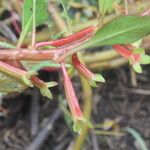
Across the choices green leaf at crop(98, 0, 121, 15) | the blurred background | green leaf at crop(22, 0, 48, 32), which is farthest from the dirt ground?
green leaf at crop(98, 0, 121, 15)

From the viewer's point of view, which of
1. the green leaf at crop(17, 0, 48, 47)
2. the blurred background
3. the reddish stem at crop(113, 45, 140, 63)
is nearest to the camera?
the reddish stem at crop(113, 45, 140, 63)

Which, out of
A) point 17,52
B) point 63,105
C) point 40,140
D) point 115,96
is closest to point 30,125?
point 40,140

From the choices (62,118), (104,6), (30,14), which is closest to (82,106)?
(62,118)

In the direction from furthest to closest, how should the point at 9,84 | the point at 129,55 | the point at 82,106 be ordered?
the point at 82,106 → the point at 9,84 → the point at 129,55

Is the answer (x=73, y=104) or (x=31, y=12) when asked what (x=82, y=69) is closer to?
(x=73, y=104)

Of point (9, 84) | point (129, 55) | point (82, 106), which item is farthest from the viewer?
point (82, 106)

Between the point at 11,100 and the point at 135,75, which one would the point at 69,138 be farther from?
the point at 135,75

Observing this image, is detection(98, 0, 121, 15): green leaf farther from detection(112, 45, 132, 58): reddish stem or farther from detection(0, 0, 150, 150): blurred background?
detection(0, 0, 150, 150): blurred background

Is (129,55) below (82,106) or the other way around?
the other way around
